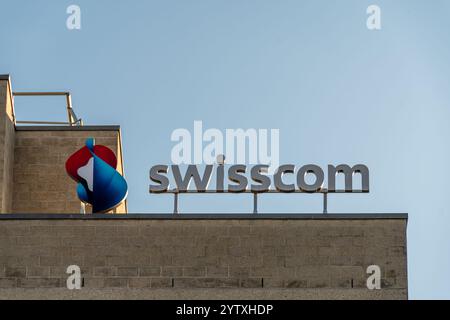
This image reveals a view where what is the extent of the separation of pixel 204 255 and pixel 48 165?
9.08m

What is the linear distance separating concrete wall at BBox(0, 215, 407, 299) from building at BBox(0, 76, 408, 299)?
3 cm

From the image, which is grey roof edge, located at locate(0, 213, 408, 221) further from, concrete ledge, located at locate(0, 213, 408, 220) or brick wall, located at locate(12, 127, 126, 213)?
brick wall, located at locate(12, 127, 126, 213)

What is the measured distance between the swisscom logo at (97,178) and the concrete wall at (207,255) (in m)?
1.73

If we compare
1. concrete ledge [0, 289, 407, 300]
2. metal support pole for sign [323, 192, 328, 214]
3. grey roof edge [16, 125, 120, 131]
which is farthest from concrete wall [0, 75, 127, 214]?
metal support pole for sign [323, 192, 328, 214]

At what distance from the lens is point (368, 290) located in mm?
→ 48250

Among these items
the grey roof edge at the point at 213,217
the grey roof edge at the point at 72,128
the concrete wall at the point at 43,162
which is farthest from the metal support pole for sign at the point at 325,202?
the grey roof edge at the point at 72,128

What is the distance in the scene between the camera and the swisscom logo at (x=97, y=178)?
51.2m

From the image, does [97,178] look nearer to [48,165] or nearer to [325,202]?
[48,165]
